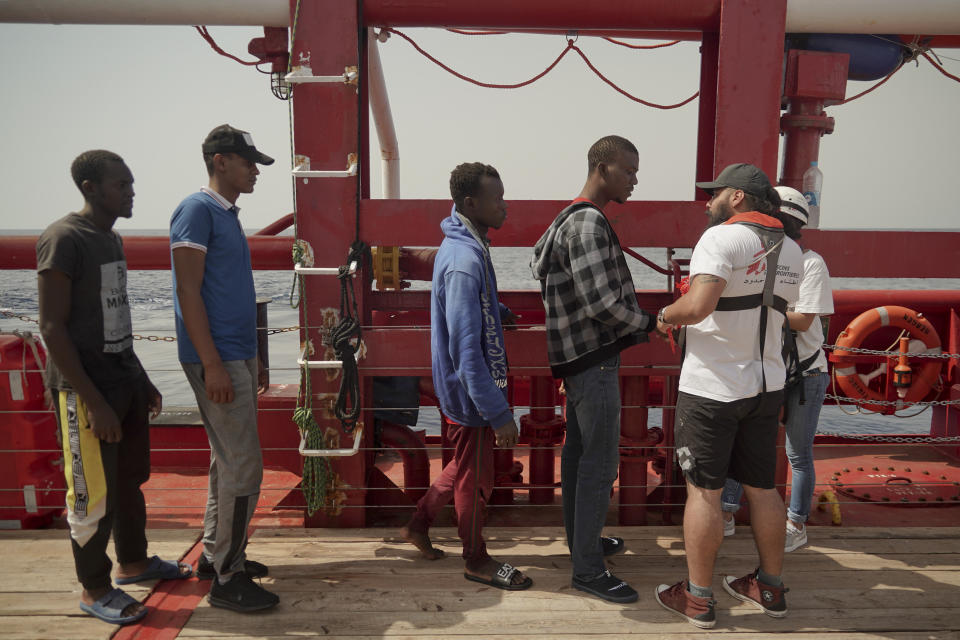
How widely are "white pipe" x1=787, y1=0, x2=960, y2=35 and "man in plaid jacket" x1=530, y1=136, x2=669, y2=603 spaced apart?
1.51 meters

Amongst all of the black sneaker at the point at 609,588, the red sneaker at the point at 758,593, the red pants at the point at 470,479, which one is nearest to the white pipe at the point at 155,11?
the red pants at the point at 470,479

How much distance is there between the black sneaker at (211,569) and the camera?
300 centimetres

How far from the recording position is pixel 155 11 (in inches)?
135

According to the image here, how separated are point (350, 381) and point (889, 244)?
2.89 meters

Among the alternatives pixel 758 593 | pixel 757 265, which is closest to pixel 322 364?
pixel 757 265

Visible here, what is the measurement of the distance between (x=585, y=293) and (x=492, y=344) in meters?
0.45

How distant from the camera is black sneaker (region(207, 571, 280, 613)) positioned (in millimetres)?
2756

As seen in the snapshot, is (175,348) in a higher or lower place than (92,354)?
lower

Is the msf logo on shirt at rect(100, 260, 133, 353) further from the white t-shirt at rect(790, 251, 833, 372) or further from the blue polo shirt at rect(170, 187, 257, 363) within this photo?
the white t-shirt at rect(790, 251, 833, 372)

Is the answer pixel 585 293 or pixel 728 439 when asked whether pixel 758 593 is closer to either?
pixel 728 439

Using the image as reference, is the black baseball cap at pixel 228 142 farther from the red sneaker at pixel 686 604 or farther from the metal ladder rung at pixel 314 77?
the red sneaker at pixel 686 604

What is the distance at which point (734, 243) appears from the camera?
247cm

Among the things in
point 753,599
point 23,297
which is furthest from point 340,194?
point 23,297

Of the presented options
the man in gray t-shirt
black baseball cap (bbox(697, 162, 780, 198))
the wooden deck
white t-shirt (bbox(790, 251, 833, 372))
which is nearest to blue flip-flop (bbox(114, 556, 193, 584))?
the wooden deck
